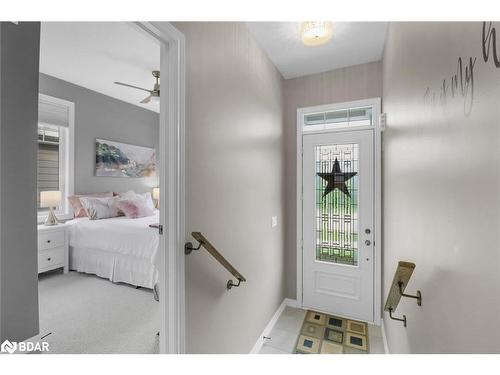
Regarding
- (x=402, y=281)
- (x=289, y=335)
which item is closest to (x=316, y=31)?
(x=402, y=281)

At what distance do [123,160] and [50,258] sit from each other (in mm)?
2027

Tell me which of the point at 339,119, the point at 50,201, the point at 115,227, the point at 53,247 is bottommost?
the point at 53,247

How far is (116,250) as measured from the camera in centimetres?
309

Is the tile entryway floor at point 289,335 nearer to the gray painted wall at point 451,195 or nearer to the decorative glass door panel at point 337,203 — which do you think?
the decorative glass door panel at point 337,203

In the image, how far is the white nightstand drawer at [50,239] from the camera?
3100 mm

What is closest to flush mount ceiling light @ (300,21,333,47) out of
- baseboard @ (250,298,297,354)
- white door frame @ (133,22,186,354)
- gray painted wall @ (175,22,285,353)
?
gray painted wall @ (175,22,285,353)

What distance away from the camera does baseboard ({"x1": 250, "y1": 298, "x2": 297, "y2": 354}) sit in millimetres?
2070

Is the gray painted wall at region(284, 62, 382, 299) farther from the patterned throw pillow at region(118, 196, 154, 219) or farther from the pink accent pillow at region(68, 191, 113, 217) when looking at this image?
the pink accent pillow at region(68, 191, 113, 217)

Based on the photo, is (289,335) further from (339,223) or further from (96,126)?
(96,126)

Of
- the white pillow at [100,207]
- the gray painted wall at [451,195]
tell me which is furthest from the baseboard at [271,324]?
the white pillow at [100,207]

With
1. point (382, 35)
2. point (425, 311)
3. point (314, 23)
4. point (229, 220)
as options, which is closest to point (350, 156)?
point (382, 35)

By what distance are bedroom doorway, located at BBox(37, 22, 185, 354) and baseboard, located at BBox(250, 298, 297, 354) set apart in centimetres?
87

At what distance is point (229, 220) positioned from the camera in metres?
1.69
